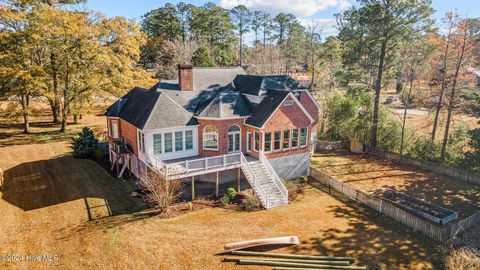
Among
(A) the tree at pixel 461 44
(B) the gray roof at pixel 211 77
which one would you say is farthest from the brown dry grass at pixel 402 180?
(B) the gray roof at pixel 211 77

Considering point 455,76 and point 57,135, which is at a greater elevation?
point 455,76

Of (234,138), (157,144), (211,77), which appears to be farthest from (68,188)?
(211,77)

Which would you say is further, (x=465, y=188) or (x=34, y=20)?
(x=34, y=20)

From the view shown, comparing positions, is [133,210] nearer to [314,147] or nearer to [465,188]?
[314,147]

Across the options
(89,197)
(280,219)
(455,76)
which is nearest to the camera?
(280,219)

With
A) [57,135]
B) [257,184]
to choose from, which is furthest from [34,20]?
[257,184]

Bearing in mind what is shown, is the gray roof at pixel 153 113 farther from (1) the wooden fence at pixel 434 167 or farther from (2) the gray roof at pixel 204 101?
(1) the wooden fence at pixel 434 167

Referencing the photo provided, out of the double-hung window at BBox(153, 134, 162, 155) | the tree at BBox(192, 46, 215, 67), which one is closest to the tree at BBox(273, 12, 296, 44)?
the tree at BBox(192, 46, 215, 67)
